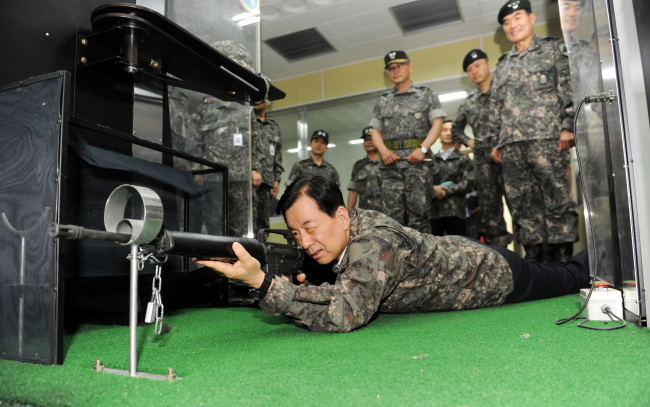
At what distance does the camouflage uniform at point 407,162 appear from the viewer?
3600 millimetres

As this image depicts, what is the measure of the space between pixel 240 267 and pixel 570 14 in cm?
187

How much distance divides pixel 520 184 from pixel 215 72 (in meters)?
1.99

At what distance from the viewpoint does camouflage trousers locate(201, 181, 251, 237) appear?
2448 mm

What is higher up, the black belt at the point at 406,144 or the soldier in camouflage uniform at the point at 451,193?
the black belt at the point at 406,144

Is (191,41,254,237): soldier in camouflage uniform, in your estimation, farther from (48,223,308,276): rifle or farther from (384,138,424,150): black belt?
(384,138,424,150): black belt

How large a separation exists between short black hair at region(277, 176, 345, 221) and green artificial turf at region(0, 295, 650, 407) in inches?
16.1

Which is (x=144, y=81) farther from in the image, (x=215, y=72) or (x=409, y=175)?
(x=409, y=175)

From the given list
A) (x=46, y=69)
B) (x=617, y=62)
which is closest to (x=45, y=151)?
(x=46, y=69)

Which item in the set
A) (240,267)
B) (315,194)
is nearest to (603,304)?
(315,194)

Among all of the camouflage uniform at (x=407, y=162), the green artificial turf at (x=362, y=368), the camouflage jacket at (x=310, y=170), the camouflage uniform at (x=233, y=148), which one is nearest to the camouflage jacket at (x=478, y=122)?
the camouflage uniform at (x=407, y=162)

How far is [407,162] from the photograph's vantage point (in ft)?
12.1

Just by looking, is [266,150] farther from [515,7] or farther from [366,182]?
[515,7]

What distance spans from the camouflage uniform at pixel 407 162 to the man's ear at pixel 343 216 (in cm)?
211

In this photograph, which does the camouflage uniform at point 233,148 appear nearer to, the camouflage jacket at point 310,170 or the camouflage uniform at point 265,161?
the camouflage uniform at point 265,161
